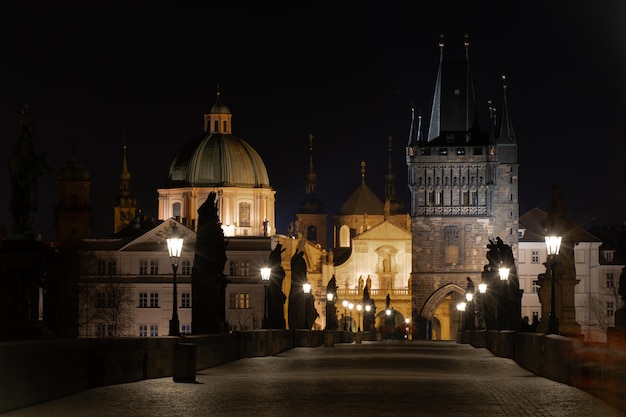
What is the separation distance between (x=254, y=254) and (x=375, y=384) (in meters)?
110

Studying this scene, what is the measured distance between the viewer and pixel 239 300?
135 meters

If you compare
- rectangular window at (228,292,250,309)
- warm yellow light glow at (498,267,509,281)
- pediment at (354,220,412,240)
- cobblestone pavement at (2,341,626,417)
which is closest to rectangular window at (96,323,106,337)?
rectangular window at (228,292,250,309)

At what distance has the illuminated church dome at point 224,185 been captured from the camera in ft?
546

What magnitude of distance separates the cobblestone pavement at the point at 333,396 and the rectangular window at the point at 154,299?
99.4 m

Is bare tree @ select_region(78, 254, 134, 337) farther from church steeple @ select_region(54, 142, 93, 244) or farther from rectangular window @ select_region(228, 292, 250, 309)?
church steeple @ select_region(54, 142, 93, 244)

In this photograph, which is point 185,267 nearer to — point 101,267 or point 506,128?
point 101,267

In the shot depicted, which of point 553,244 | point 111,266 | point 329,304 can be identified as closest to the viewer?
point 553,244

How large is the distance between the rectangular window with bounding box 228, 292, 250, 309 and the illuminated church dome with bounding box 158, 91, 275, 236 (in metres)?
29.6

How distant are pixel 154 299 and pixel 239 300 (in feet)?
25.2

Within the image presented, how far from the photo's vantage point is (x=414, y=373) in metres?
34.2

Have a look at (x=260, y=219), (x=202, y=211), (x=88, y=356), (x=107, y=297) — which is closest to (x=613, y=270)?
(x=260, y=219)

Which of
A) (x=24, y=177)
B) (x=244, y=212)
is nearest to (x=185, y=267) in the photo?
(x=244, y=212)

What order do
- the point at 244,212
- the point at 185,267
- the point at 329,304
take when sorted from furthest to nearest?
the point at 244,212 < the point at 185,267 < the point at 329,304

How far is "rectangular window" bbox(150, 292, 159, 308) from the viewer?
134m
